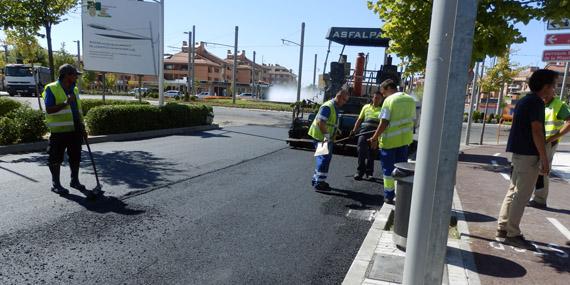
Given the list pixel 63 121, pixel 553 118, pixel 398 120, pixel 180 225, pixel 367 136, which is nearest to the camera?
pixel 180 225

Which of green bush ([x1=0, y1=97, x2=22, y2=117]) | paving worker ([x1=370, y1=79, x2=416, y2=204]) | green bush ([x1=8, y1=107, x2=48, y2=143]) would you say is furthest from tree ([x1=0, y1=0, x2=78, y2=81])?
paving worker ([x1=370, y1=79, x2=416, y2=204])

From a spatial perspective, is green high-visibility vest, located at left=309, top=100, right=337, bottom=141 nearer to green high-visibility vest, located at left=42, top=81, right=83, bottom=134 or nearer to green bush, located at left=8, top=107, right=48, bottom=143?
green high-visibility vest, located at left=42, top=81, right=83, bottom=134

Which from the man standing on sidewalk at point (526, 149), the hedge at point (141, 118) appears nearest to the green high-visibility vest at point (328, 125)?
the man standing on sidewalk at point (526, 149)

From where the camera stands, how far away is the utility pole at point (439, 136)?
2312mm

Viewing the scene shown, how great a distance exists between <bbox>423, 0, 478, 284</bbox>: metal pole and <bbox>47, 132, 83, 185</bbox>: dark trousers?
4.81 meters

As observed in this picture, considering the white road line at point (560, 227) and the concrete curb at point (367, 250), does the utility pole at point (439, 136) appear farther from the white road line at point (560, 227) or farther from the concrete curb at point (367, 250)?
the white road line at point (560, 227)

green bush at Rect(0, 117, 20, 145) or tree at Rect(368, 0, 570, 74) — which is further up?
tree at Rect(368, 0, 570, 74)

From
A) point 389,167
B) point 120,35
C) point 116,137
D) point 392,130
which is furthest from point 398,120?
point 120,35

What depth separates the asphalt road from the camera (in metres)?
3.42

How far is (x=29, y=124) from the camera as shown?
28.9ft

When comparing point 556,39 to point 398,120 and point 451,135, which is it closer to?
point 398,120

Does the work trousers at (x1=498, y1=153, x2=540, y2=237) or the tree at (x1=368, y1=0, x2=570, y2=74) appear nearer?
the work trousers at (x1=498, y1=153, x2=540, y2=237)

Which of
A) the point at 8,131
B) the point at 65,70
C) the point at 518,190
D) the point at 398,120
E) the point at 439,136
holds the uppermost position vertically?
the point at 65,70

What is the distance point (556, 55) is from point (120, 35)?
14268 mm
